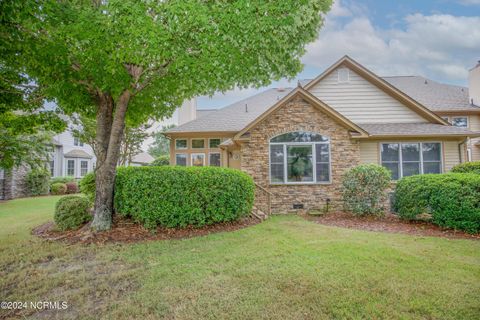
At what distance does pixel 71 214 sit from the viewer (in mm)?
7297

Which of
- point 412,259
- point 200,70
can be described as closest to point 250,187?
point 200,70

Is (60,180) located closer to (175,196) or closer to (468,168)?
(175,196)

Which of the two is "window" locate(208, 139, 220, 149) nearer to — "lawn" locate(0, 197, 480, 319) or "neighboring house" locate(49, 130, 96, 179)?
"lawn" locate(0, 197, 480, 319)

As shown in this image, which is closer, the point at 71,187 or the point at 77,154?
the point at 71,187

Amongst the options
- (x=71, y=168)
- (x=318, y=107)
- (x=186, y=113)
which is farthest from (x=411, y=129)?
(x=71, y=168)

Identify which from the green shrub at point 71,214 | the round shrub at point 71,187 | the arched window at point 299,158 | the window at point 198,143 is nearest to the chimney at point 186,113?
the window at point 198,143

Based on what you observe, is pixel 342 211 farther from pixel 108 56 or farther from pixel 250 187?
pixel 108 56

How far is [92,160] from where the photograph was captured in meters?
25.5

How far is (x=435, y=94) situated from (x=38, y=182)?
30.3 meters

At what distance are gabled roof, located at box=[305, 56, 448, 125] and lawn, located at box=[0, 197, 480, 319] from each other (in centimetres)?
749

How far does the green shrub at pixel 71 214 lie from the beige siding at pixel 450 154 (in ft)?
47.7

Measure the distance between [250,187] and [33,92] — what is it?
7.58 m

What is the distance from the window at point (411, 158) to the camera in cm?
1082

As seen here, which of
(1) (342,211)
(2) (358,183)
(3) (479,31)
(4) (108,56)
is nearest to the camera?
(4) (108,56)
